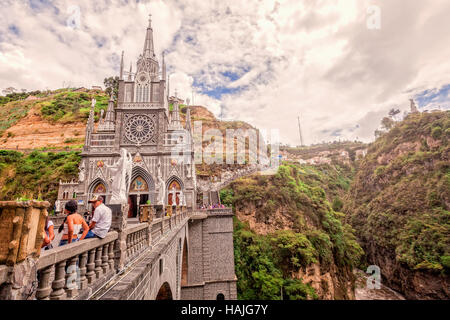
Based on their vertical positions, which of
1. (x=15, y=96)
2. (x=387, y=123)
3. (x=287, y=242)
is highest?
(x=15, y=96)

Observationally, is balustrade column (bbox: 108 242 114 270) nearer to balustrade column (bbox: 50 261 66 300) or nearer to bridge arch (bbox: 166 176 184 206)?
Answer: balustrade column (bbox: 50 261 66 300)

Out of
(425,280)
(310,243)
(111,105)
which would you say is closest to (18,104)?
(111,105)

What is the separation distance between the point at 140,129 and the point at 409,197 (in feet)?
140

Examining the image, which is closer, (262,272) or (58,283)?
(58,283)

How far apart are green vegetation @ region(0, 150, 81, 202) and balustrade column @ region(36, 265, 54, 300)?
3217cm

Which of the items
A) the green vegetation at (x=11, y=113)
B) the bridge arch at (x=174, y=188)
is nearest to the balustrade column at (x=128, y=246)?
the bridge arch at (x=174, y=188)

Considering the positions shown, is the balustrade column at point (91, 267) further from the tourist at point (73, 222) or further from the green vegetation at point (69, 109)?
the green vegetation at point (69, 109)

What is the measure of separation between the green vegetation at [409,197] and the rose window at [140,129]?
121 feet

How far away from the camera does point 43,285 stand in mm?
2027

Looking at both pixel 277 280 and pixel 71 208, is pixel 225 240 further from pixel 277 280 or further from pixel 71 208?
pixel 71 208

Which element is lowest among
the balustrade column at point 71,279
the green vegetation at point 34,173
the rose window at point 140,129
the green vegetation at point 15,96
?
the balustrade column at point 71,279

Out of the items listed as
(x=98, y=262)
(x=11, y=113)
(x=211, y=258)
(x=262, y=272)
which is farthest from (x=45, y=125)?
(x=98, y=262)

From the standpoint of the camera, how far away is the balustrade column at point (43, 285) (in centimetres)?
198

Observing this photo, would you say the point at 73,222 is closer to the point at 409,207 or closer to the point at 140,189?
the point at 140,189
